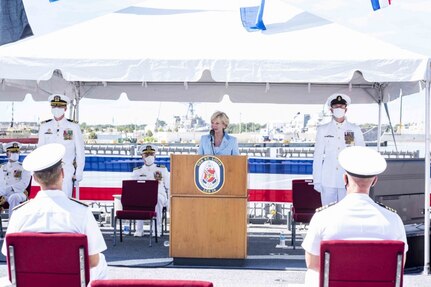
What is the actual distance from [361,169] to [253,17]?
5.15 m

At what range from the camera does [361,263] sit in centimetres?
321

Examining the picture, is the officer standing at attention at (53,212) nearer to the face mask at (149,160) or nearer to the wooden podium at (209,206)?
the wooden podium at (209,206)

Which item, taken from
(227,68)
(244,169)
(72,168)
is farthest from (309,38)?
(72,168)

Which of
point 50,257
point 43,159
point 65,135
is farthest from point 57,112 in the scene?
point 50,257

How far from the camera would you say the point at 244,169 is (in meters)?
7.07

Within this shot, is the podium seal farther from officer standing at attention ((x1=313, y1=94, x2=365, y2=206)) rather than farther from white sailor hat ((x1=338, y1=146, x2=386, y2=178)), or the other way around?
white sailor hat ((x1=338, y1=146, x2=386, y2=178))

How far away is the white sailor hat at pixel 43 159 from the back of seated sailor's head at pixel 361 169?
1.55 metres

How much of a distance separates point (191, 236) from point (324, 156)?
185 centimetres

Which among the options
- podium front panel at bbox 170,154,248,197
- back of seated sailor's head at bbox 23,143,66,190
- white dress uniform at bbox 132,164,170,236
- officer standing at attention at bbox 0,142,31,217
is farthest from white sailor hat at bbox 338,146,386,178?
officer standing at attention at bbox 0,142,31,217

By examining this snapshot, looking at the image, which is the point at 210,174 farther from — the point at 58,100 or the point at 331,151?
the point at 58,100

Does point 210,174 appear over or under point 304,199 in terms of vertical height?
over

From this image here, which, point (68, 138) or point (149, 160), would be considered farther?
point (149, 160)

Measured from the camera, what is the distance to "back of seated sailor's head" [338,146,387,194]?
3.30 metres

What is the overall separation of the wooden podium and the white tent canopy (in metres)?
0.96
